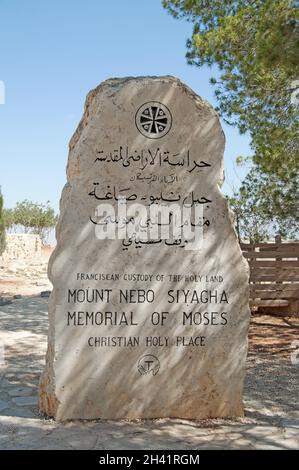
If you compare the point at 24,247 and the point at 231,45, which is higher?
the point at 231,45

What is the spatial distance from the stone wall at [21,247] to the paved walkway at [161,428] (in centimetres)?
2557

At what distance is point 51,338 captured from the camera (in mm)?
4699

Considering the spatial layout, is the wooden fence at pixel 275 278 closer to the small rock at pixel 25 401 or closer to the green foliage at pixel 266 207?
the green foliage at pixel 266 207

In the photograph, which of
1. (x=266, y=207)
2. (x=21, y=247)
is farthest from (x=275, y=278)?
(x=21, y=247)

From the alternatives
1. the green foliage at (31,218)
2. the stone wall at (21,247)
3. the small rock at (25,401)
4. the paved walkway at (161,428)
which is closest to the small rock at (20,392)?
the paved walkway at (161,428)

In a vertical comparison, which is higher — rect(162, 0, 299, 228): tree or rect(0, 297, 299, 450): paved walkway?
rect(162, 0, 299, 228): tree

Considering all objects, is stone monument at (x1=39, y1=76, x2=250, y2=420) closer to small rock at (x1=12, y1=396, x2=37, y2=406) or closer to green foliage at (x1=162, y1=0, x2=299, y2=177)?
small rock at (x1=12, y1=396, x2=37, y2=406)

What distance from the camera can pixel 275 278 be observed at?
11.4 m

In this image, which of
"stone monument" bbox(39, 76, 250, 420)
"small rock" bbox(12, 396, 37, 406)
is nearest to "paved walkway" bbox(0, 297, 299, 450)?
"small rock" bbox(12, 396, 37, 406)

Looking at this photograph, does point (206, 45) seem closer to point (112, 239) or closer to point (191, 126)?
point (191, 126)

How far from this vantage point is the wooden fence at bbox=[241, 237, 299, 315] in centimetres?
1130

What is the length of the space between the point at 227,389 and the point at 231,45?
6.97 m

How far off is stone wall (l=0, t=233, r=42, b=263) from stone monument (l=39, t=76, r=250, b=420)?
86.4ft

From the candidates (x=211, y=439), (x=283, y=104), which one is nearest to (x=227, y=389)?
(x=211, y=439)
